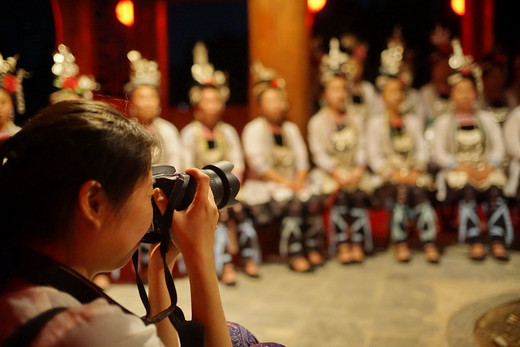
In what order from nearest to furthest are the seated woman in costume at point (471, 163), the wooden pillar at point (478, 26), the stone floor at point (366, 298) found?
the stone floor at point (366, 298)
the seated woman in costume at point (471, 163)
the wooden pillar at point (478, 26)

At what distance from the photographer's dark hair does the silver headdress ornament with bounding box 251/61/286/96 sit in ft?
14.2

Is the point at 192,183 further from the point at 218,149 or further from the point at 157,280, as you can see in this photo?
the point at 218,149

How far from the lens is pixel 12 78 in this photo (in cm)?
432

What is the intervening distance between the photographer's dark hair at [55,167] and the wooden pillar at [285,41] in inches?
180

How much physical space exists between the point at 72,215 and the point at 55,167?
10 cm

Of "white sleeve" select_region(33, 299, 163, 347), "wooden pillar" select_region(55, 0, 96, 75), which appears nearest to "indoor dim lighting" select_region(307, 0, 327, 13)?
"wooden pillar" select_region(55, 0, 96, 75)

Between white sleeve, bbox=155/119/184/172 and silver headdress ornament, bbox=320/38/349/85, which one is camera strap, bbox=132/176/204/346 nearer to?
white sleeve, bbox=155/119/184/172

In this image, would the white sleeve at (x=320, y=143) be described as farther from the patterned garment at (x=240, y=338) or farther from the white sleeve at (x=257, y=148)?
the patterned garment at (x=240, y=338)

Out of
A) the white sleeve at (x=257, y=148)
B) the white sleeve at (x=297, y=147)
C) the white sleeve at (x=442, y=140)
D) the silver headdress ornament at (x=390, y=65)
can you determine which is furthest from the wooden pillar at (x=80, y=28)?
the white sleeve at (x=442, y=140)

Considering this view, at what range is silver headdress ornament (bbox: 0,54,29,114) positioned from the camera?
4.27 metres

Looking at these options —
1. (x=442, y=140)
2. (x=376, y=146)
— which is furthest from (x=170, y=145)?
(x=442, y=140)

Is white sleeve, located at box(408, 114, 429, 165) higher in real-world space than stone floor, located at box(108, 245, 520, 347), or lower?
higher

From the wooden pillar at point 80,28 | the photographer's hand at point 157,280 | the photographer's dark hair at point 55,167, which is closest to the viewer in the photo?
the photographer's dark hair at point 55,167

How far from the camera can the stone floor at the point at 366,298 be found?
3.54 meters
